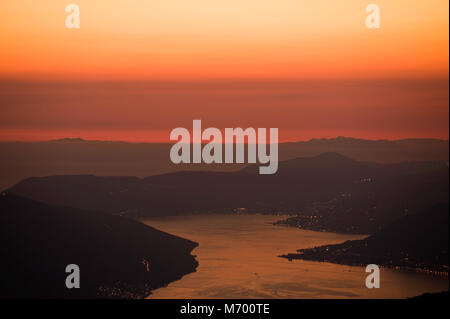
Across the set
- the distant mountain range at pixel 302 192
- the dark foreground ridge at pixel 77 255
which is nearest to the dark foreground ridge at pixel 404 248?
the distant mountain range at pixel 302 192

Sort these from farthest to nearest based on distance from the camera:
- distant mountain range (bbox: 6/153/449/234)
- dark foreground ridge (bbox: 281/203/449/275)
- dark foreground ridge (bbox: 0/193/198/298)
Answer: distant mountain range (bbox: 6/153/449/234) → dark foreground ridge (bbox: 281/203/449/275) → dark foreground ridge (bbox: 0/193/198/298)

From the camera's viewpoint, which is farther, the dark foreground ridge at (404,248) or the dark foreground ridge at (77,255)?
the dark foreground ridge at (404,248)

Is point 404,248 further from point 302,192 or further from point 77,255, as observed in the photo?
point 77,255

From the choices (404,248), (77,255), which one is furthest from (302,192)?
(77,255)

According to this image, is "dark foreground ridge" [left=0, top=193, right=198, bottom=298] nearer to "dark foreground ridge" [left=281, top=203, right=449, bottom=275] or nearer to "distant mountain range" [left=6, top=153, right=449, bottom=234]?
"dark foreground ridge" [left=281, top=203, right=449, bottom=275]

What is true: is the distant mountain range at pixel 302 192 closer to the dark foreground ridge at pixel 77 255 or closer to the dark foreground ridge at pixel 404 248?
the dark foreground ridge at pixel 404 248

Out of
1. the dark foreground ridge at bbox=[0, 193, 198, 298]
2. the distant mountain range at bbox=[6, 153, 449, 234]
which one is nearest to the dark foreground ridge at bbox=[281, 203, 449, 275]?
the distant mountain range at bbox=[6, 153, 449, 234]
